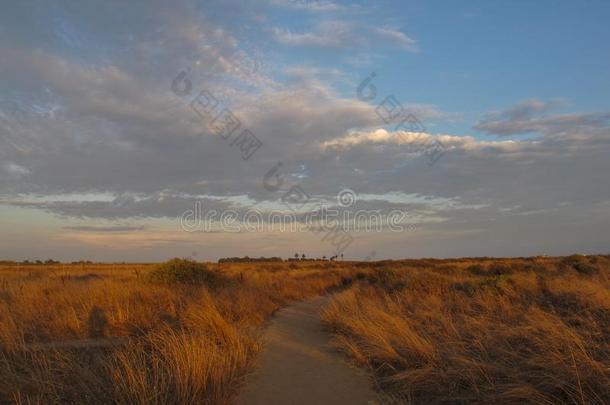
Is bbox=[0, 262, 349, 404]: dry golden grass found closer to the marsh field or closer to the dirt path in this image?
the marsh field

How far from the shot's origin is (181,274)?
20.9 meters

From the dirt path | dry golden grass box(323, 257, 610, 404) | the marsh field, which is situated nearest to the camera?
dry golden grass box(323, 257, 610, 404)

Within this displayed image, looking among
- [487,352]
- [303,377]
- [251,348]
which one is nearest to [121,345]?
[251,348]

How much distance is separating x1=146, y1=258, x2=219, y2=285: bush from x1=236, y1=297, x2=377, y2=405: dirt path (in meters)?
10.0

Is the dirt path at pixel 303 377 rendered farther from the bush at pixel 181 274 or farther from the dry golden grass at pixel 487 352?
the bush at pixel 181 274

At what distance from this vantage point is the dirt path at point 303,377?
612 centimetres

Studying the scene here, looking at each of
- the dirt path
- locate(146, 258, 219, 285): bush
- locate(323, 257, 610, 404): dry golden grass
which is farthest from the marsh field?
locate(146, 258, 219, 285): bush

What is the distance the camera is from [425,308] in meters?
12.9

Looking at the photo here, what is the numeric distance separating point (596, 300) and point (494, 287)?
17.3 feet

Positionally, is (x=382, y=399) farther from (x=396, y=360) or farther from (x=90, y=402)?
(x=90, y=402)

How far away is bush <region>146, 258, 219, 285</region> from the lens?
2019cm

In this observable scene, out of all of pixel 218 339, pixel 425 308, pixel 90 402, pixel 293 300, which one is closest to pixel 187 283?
pixel 293 300

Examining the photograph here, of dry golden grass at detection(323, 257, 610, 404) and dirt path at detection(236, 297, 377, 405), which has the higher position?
dry golden grass at detection(323, 257, 610, 404)

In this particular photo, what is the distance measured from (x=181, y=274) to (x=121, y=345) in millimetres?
12580
